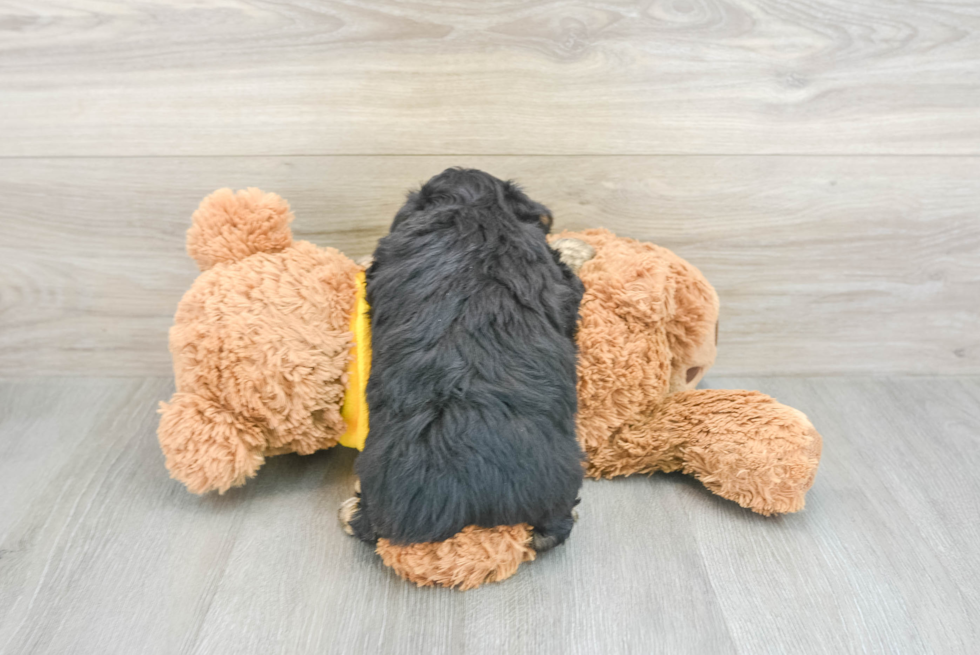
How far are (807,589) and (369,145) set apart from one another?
0.73 meters

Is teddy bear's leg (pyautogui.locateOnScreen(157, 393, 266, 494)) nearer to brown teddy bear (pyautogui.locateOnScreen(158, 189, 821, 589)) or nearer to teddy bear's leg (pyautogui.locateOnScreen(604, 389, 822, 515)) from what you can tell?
brown teddy bear (pyautogui.locateOnScreen(158, 189, 821, 589))

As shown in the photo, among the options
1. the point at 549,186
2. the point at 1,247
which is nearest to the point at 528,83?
the point at 549,186

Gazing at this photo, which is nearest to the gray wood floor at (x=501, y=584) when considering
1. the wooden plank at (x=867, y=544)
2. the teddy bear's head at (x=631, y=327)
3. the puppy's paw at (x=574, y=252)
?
the wooden plank at (x=867, y=544)

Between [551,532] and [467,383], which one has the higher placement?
[467,383]

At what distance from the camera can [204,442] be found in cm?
73

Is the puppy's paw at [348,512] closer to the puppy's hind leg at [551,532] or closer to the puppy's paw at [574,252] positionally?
the puppy's hind leg at [551,532]

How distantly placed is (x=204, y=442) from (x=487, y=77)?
0.55 m

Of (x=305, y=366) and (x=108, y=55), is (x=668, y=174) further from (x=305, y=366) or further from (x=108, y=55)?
(x=108, y=55)

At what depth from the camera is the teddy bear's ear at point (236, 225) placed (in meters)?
0.80

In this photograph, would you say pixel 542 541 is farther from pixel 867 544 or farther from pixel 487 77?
pixel 487 77

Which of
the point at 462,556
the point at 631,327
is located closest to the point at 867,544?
the point at 631,327

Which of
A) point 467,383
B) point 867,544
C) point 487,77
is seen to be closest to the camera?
point 467,383

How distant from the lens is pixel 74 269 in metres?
0.98

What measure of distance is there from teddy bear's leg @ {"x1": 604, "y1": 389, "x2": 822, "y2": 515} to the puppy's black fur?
0.17 m
